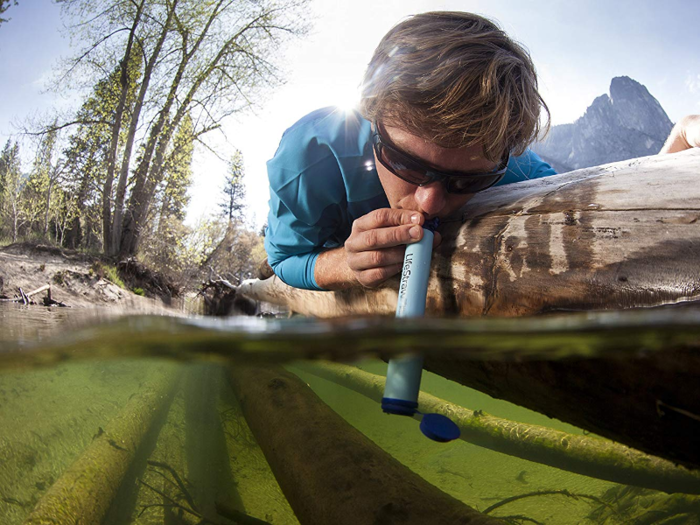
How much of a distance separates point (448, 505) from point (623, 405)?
490mm

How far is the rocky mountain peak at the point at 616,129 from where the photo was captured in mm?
79188

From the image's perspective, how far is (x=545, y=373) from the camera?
30.4 inches

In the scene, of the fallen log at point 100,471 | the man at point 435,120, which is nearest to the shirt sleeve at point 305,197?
the man at point 435,120

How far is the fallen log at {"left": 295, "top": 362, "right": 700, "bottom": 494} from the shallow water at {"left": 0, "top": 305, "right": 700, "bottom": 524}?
34 millimetres

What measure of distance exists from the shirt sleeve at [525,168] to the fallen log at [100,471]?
5.47 ft

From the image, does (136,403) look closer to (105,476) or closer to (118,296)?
(105,476)

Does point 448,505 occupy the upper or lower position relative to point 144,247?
lower

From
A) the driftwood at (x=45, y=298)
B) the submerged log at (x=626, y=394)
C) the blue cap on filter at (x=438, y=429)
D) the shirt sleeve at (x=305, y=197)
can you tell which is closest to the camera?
the submerged log at (x=626, y=394)

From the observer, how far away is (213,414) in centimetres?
147

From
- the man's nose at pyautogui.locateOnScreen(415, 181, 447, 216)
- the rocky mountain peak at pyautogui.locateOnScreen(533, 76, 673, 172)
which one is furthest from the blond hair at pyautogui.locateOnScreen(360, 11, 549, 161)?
the rocky mountain peak at pyautogui.locateOnScreen(533, 76, 673, 172)

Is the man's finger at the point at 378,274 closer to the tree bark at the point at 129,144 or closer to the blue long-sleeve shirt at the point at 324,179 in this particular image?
the blue long-sleeve shirt at the point at 324,179

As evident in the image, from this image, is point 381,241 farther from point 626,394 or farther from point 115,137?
→ point 115,137

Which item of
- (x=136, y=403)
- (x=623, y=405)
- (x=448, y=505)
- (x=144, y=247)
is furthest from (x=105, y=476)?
(x=144, y=247)

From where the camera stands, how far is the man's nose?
4.04ft
